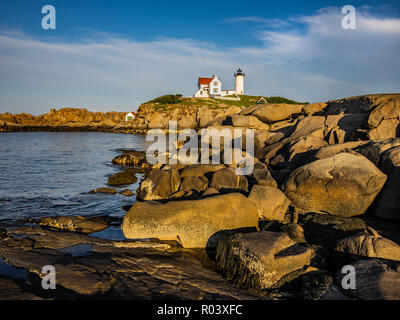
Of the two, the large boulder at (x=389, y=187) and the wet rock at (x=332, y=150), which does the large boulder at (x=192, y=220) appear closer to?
the large boulder at (x=389, y=187)

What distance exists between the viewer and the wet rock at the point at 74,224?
9.33 m

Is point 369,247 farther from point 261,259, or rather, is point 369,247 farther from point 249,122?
point 249,122

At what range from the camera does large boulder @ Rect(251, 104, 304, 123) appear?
23.6 metres

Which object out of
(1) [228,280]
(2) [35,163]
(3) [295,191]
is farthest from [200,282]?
(2) [35,163]

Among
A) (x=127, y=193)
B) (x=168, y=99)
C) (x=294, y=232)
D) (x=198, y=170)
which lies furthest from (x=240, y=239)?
(x=168, y=99)

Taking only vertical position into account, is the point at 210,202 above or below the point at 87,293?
above

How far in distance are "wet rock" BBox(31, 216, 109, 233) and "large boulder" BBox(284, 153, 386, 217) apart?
7211mm

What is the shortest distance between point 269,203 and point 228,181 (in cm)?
280

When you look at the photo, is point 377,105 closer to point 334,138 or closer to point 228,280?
point 334,138

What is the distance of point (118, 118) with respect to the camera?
9688cm

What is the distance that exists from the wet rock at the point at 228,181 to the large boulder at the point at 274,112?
12.4 m

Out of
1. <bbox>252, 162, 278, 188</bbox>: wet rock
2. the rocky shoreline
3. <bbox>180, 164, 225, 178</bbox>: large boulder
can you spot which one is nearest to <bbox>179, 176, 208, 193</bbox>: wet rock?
the rocky shoreline

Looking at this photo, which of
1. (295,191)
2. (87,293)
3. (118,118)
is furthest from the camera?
(118,118)

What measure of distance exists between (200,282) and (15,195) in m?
12.0
